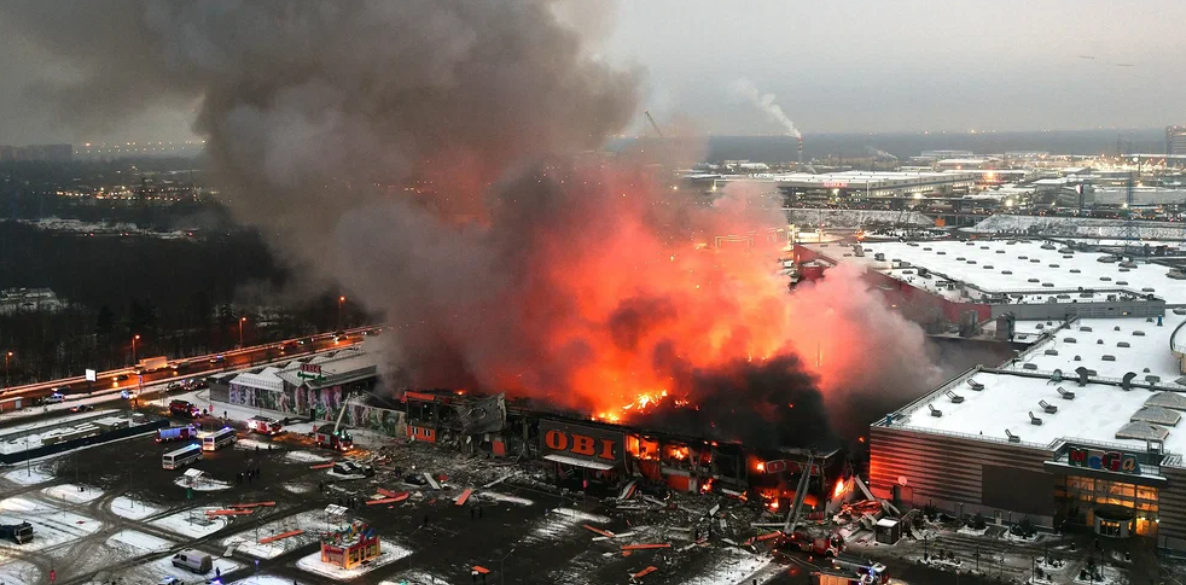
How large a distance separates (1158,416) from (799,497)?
1143cm

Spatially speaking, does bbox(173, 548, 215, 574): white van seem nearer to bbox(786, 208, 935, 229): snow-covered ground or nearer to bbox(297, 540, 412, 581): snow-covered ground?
bbox(297, 540, 412, 581): snow-covered ground

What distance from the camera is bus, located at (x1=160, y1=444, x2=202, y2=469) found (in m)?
36.9

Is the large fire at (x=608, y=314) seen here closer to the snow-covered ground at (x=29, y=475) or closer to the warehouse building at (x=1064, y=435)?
the warehouse building at (x=1064, y=435)

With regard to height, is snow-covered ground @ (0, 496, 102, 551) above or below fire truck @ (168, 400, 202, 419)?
below

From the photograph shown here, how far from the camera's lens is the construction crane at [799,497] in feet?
97.0

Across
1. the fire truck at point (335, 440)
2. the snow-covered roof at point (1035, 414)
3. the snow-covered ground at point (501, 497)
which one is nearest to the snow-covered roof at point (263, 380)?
the fire truck at point (335, 440)

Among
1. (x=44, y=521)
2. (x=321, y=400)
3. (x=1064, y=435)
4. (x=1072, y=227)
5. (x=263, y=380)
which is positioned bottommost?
(x=44, y=521)

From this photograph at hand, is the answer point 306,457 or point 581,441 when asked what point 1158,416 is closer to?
point 581,441

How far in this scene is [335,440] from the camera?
3922cm

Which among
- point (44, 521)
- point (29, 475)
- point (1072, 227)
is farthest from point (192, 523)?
point (1072, 227)

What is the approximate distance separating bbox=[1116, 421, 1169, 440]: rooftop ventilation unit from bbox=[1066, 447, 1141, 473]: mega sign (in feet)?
6.41

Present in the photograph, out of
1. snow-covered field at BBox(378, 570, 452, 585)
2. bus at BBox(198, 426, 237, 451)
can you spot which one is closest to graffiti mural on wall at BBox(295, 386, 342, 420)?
bus at BBox(198, 426, 237, 451)

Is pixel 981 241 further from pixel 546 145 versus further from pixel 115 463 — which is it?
pixel 115 463

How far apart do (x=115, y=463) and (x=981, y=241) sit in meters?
61.7
